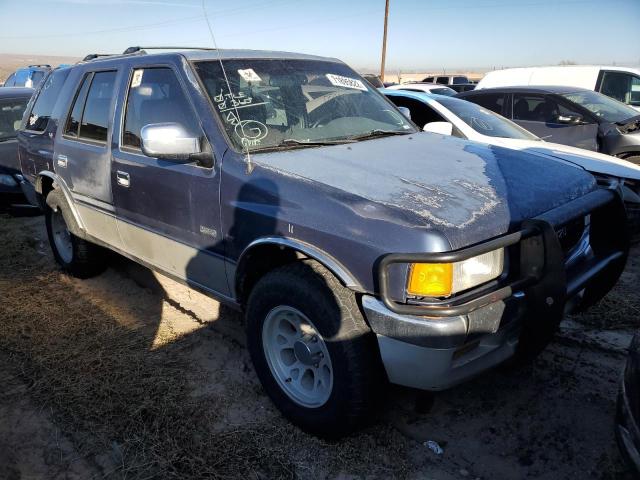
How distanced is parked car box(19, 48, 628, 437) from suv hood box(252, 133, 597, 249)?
1 centimetres

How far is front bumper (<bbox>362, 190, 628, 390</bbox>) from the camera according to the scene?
209 centimetres

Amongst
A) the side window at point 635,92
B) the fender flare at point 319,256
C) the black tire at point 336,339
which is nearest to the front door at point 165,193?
the fender flare at point 319,256

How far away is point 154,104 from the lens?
3.36 metres

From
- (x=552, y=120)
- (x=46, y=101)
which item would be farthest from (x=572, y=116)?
(x=46, y=101)

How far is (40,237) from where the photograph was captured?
6.33 metres

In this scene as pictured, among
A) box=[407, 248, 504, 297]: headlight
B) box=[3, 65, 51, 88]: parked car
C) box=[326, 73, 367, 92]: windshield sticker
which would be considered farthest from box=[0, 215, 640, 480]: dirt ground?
box=[3, 65, 51, 88]: parked car

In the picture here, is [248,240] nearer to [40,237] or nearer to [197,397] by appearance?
[197,397]

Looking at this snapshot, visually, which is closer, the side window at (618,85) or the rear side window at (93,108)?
the rear side window at (93,108)

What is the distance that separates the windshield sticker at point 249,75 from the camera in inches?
126

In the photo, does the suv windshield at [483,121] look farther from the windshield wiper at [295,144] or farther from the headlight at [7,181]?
the headlight at [7,181]

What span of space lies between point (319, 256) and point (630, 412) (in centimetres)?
137

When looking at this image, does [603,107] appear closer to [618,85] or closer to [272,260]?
[618,85]

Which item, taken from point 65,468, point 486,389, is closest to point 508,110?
point 486,389

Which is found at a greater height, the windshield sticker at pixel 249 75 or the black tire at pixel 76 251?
the windshield sticker at pixel 249 75
